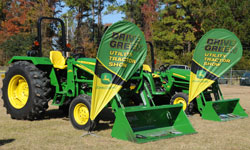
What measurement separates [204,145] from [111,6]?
128ft

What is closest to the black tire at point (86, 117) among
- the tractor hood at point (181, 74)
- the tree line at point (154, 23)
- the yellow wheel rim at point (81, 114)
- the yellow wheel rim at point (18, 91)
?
the yellow wheel rim at point (81, 114)

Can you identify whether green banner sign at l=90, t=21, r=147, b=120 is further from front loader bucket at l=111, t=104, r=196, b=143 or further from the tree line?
the tree line

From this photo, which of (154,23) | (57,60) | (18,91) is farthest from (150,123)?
(154,23)

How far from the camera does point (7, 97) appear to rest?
9414mm

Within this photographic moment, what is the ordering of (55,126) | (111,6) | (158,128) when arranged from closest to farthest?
(158,128)
(55,126)
(111,6)

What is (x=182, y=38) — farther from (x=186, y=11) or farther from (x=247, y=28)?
(x=247, y=28)

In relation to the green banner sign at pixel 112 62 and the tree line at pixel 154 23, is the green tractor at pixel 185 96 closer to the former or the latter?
the green banner sign at pixel 112 62

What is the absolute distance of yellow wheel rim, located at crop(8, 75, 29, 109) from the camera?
9.26 m

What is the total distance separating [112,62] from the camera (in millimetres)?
6980

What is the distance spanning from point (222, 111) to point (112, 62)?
4.54m

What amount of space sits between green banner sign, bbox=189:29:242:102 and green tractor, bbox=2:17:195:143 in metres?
1.80

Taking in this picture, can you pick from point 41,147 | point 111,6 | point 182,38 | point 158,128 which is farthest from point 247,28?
point 41,147

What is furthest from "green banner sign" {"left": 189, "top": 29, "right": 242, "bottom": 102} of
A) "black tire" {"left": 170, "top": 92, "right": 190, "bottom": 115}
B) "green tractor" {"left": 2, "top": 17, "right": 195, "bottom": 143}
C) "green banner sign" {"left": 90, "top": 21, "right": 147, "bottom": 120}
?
"green banner sign" {"left": 90, "top": 21, "right": 147, "bottom": 120}

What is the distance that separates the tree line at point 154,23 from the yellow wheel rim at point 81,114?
19.7 m
